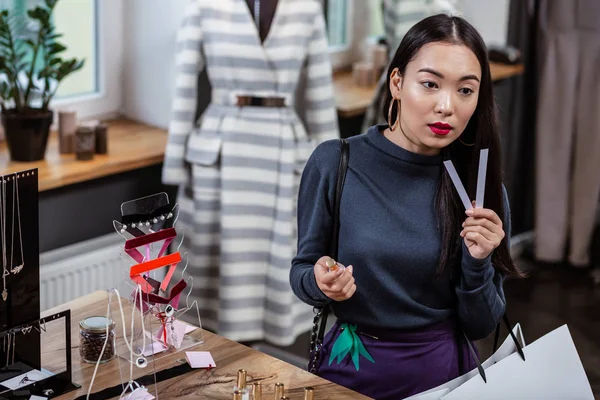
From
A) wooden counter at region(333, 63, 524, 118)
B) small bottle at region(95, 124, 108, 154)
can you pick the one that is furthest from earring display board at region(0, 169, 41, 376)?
wooden counter at region(333, 63, 524, 118)

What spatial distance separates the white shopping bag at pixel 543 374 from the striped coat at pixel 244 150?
157 cm

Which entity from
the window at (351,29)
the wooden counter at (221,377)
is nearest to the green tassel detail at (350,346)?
the wooden counter at (221,377)

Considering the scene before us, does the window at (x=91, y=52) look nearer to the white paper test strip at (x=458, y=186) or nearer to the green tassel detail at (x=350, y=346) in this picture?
the green tassel detail at (x=350, y=346)

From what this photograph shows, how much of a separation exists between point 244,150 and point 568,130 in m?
2.19

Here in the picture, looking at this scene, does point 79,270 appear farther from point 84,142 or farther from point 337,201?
→ point 337,201

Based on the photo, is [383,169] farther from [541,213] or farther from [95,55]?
[541,213]

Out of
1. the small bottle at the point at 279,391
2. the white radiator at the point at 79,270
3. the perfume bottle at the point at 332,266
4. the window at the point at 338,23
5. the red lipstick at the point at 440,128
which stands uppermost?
the window at the point at 338,23

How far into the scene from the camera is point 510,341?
1872 millimetres

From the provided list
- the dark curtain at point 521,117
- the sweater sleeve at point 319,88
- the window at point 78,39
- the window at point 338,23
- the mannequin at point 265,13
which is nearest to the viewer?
the mannequin at point 265,13

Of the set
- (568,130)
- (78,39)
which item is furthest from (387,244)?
(568,130)

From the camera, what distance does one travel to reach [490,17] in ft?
16.2

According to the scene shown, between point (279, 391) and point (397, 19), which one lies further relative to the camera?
point (397, 19)

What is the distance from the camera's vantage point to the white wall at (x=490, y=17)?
4898 mm

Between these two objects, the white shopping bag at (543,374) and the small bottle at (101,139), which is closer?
the white shopping bag at (543,374)
